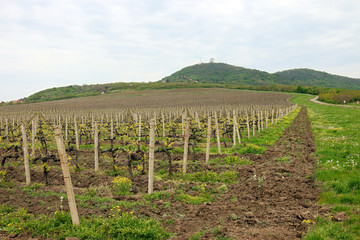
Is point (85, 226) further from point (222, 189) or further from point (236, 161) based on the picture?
point (236, 161)

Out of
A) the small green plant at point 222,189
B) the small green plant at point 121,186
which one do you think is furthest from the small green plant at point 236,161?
the small green plant at point 121,186

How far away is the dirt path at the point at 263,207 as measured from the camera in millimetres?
5500

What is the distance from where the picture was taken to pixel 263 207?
22.8ft

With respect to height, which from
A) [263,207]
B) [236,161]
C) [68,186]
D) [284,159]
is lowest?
[263,207]

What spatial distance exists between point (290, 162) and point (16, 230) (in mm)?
10518

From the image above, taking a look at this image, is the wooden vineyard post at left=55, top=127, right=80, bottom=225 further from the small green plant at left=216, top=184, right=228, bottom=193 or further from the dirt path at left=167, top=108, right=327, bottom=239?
the small green plant at left=216, top=184, right=228, bottom=193

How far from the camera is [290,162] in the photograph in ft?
35.9

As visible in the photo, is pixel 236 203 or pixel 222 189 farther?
pixel 222 189

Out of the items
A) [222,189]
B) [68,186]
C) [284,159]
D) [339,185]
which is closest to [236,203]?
[222,189]

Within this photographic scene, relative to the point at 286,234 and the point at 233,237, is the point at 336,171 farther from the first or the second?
the point at 233,237

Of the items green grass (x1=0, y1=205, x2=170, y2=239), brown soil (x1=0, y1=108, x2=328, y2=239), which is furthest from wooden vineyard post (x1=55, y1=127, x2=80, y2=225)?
brown soil (x1=0, y1=108, x2=328, y2=239)

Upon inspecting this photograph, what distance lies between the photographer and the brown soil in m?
5.66

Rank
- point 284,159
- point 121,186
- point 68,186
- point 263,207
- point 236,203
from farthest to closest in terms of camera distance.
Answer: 1. point 284,159
2. point 121,186
3. point 236,203
4. point 263,207
5. point 68,186

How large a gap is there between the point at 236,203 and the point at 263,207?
792 millimetres
